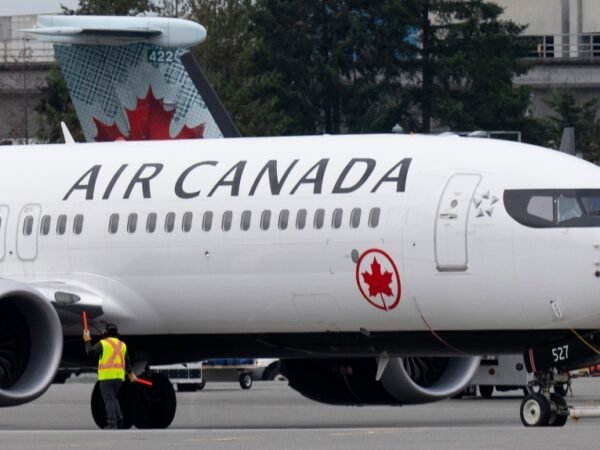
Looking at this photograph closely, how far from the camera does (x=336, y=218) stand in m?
26.8

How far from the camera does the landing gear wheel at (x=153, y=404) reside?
1154 inches

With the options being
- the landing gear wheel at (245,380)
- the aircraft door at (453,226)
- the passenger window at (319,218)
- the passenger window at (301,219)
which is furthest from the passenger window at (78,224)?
the landing gear wheel at (245,380)

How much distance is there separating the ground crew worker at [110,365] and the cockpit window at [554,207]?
5354 mm

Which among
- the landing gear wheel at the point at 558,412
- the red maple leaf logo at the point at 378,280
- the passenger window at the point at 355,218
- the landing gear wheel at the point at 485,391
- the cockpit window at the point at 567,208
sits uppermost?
the cockpit window at the point at 567,208

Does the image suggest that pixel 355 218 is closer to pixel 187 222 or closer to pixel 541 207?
pixel 541 207

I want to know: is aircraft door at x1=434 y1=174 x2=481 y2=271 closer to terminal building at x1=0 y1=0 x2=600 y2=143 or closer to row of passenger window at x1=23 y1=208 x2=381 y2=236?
row of passenger window at x1=23 y1=208 x2=381 y2=236

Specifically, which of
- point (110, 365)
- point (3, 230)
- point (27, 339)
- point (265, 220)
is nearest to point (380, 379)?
point (265, 220)

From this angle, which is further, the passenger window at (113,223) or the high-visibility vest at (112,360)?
the passenger window at (113,223)

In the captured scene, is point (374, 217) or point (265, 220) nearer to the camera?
point (374, 217)

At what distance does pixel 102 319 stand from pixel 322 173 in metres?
3.55

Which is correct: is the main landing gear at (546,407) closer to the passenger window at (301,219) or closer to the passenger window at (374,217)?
the passenger window at (374,217)

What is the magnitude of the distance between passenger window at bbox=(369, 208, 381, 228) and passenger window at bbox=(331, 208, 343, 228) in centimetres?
43

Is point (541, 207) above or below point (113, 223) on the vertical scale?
above

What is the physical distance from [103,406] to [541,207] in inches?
271
